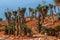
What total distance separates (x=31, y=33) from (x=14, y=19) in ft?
14.6

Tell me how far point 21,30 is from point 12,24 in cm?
238

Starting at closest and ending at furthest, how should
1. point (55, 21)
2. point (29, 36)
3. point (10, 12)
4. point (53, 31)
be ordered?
point (29, 36) < point (53, 31) < point (10, 12) < point (55, 21)

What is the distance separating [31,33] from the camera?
136ft

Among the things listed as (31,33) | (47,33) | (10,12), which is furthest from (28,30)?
(10,12)

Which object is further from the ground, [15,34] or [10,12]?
[10,12]

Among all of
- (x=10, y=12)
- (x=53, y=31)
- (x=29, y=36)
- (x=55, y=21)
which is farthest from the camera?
(x=55, y=21)

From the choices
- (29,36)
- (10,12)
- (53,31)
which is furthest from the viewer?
(10,12)

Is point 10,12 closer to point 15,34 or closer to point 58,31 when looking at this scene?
point 15,34

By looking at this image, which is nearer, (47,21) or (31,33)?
(31,33)

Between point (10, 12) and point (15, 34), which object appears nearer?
point (15, 34)

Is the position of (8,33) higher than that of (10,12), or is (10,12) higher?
(10,12)

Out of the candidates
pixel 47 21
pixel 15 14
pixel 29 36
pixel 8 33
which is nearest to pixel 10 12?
pixel 15 14

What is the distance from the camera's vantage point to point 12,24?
1658 inches

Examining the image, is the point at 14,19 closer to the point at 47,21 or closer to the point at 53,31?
the point at 53,31
